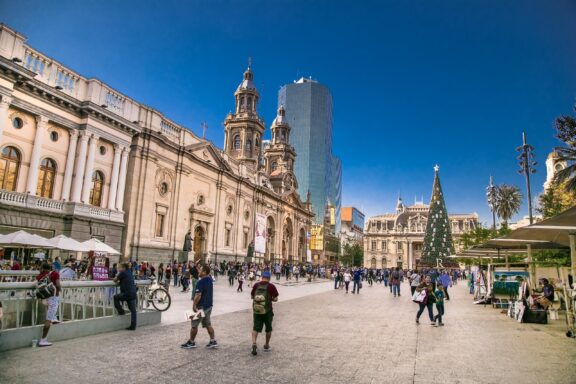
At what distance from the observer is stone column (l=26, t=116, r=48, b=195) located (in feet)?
76.8

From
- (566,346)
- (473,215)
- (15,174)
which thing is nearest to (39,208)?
(15,174)

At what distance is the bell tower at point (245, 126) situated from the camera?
59781mm

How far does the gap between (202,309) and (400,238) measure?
119331 millimetres

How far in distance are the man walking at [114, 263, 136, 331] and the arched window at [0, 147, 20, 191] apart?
17263 mm

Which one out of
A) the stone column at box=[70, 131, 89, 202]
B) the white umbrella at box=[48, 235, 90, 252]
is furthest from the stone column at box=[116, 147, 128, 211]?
the white umbrella at box=[48, 235, 90, 252]

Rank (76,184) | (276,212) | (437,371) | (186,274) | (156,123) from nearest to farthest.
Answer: (437,371) < (186,274) < (76,184) < (156,123) < (276,212)

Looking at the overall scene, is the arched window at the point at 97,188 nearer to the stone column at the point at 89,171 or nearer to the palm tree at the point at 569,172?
the stone column at the point at 89,171

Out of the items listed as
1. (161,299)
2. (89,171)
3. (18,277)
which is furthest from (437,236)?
(18,277)

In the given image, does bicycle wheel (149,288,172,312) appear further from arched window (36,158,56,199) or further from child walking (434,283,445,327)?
arched window (36,158,56,199)

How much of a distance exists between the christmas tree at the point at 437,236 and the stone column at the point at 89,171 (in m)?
42.2

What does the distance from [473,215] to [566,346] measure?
130 m

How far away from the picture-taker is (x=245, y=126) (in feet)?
196

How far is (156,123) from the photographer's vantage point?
113 ft

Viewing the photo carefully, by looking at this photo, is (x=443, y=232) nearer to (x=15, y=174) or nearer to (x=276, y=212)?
(x=276, y=212)
